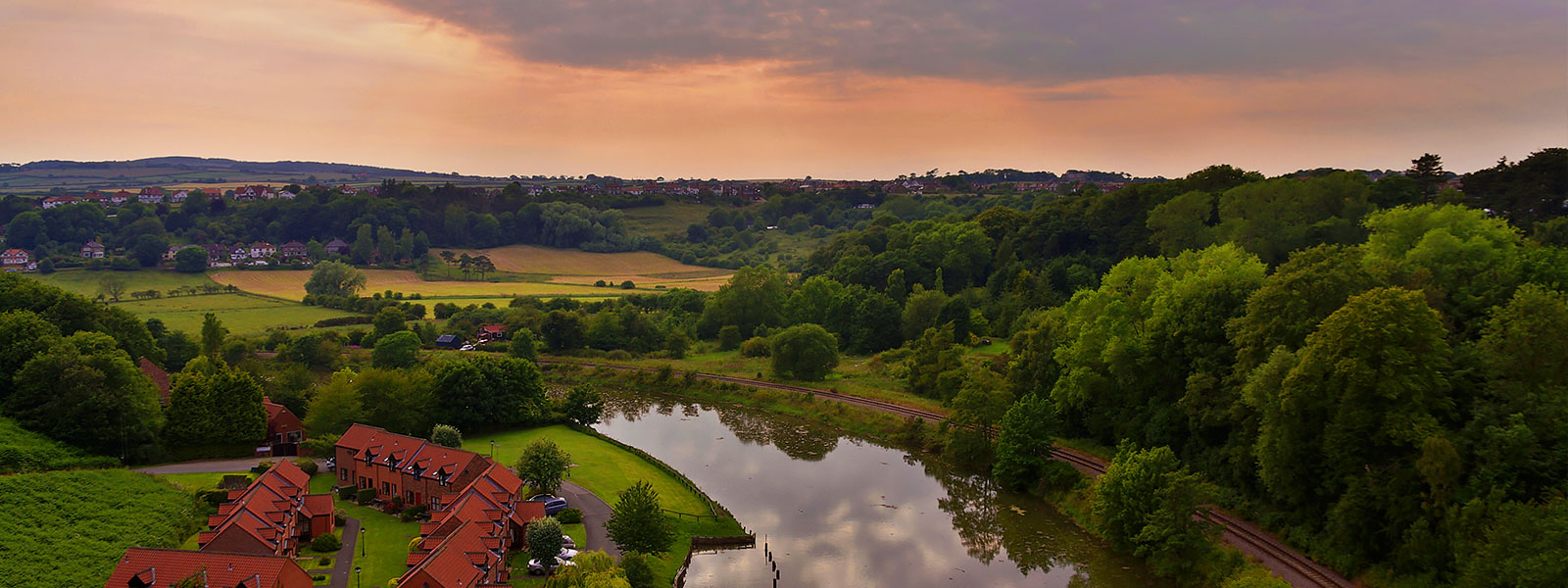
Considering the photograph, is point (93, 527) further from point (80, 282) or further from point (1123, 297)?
point (80, 282)

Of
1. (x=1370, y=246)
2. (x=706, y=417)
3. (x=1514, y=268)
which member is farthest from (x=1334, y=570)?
(x=706, y=417)

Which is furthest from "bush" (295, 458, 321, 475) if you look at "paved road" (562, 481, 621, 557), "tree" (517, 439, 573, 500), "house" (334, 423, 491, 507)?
"paved road" (562, 481, 621, 557)

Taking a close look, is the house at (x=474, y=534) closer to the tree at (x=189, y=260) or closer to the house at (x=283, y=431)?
the house at (x=283, y=431)

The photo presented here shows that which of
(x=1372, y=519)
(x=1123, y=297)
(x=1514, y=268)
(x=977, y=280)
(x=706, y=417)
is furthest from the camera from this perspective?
(x=977, y=280)

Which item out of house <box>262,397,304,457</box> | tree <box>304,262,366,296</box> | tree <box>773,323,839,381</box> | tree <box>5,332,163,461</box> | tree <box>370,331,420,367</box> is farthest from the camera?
tree <box>304,262,366,296</box>

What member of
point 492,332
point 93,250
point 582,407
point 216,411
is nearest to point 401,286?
point 492,332

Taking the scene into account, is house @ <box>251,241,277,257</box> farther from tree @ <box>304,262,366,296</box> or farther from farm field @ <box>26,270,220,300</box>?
tree @ <box>304,262,366,296</box>
